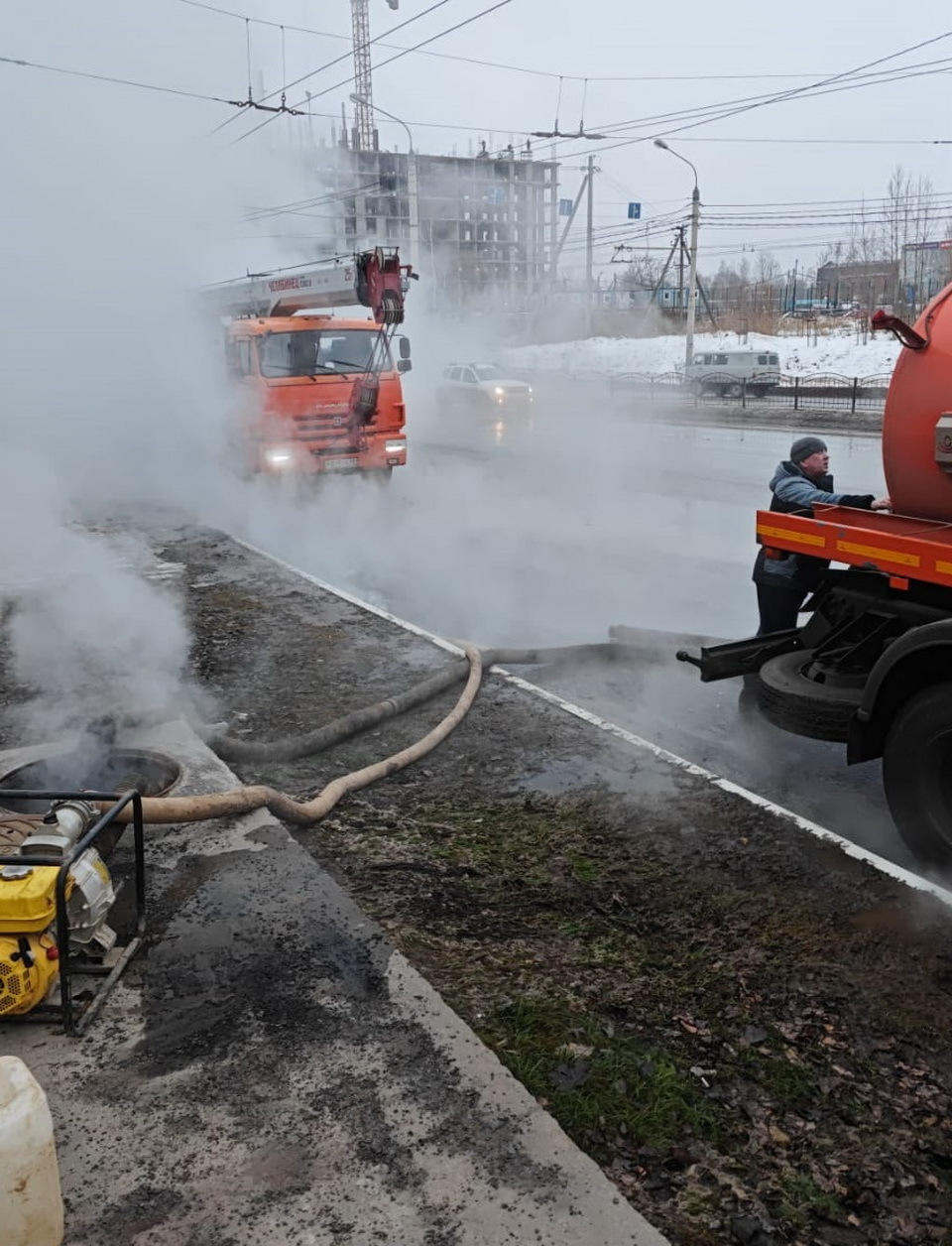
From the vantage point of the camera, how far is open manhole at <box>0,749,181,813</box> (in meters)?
4.54

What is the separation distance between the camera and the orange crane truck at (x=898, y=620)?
155 inches

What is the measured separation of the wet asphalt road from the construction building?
1382 cm

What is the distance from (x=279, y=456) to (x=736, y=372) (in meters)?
25.4

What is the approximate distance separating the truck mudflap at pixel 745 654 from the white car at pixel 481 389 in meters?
21.1

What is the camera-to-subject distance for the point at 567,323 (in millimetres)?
53281

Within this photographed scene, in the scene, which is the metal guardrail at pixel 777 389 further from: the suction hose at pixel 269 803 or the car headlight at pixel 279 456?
the suction hose at pixel 269 803

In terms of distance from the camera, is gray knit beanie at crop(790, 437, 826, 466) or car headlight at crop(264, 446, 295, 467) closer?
gray knit beanie at crop(790, 437, 826, 466)

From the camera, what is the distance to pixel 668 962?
3541mm

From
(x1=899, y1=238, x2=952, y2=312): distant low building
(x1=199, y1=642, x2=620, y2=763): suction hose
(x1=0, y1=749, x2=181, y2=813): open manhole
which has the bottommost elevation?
(x1=199, y1=642, x2=620, y2=763): suction hose

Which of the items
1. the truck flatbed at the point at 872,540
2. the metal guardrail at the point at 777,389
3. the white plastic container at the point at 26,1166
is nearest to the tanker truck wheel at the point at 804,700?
the truck flatbed at the point at 872,540

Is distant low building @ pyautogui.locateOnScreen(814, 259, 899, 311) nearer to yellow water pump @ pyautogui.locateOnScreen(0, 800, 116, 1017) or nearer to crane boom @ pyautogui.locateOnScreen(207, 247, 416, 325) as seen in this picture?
crane boom @ pyautogui.locateOnScreen(207, 247, 416, 325)

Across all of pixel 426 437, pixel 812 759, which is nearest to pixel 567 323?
pixel 426 437

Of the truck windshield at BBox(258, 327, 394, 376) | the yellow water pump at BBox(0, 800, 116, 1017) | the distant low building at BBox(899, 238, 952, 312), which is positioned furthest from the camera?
the distant low building at BBox(899, 238, 952, 312)

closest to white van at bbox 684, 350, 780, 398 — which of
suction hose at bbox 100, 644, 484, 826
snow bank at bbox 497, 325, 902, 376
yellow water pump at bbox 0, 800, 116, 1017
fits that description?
snow bank at bbox 497, 325, 902, 376
